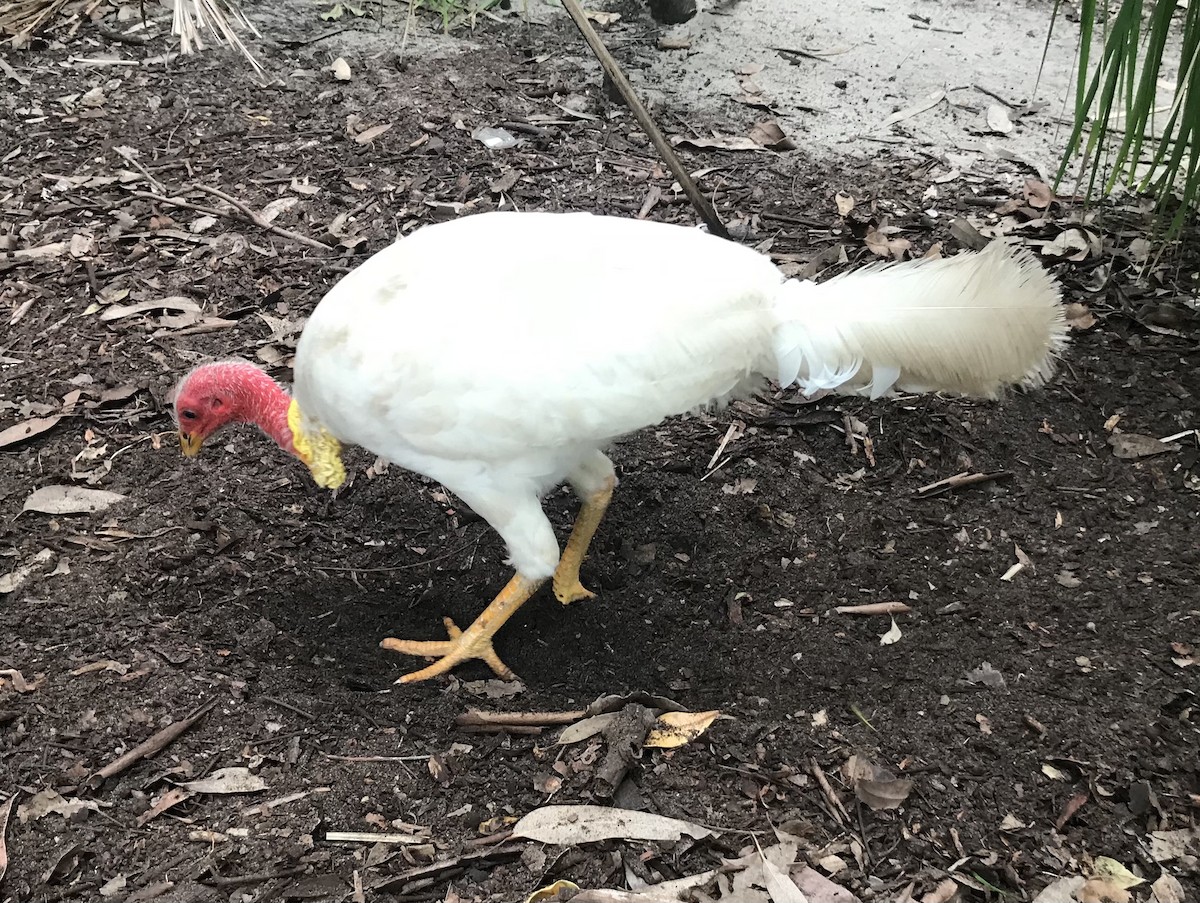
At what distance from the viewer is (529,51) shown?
567cm

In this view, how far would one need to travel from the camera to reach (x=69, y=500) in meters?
3.23

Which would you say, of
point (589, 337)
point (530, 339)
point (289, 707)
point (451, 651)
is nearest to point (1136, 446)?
point (589, 337)

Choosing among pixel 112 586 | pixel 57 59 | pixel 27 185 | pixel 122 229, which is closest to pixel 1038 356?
pixel 112 586

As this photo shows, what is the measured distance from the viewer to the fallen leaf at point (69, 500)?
320cm

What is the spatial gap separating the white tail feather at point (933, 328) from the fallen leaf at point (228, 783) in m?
1.71

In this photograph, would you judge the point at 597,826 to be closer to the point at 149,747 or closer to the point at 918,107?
the point at 149,747

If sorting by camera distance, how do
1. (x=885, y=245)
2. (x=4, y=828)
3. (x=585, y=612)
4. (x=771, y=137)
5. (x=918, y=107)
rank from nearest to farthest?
(x=4, y=828), (x=585, y=612), (x=885, y=245), (x=771, y=137), (x=918, y=107)

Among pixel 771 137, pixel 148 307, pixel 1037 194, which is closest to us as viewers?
pixel 148 307

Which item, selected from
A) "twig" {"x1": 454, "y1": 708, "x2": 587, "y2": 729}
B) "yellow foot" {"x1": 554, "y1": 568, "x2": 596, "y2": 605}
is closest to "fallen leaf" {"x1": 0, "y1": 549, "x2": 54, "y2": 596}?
"twig" {"x1": 454, "y1": 708, "x2": 587, "y2": 729}

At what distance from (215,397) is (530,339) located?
43.5 inches

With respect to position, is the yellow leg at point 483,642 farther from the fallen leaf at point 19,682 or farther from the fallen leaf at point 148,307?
the fallen leaf at point 148,307

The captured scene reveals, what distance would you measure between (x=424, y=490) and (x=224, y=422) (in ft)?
2.37

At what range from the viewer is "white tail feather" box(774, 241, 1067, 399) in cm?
257

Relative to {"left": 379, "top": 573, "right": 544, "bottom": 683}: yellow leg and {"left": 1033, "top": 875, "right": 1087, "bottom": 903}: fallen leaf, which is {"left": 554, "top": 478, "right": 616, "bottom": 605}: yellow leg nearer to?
{"left": 379, "top": 573, "right": 544, "bottom": 683}: yellow leg
